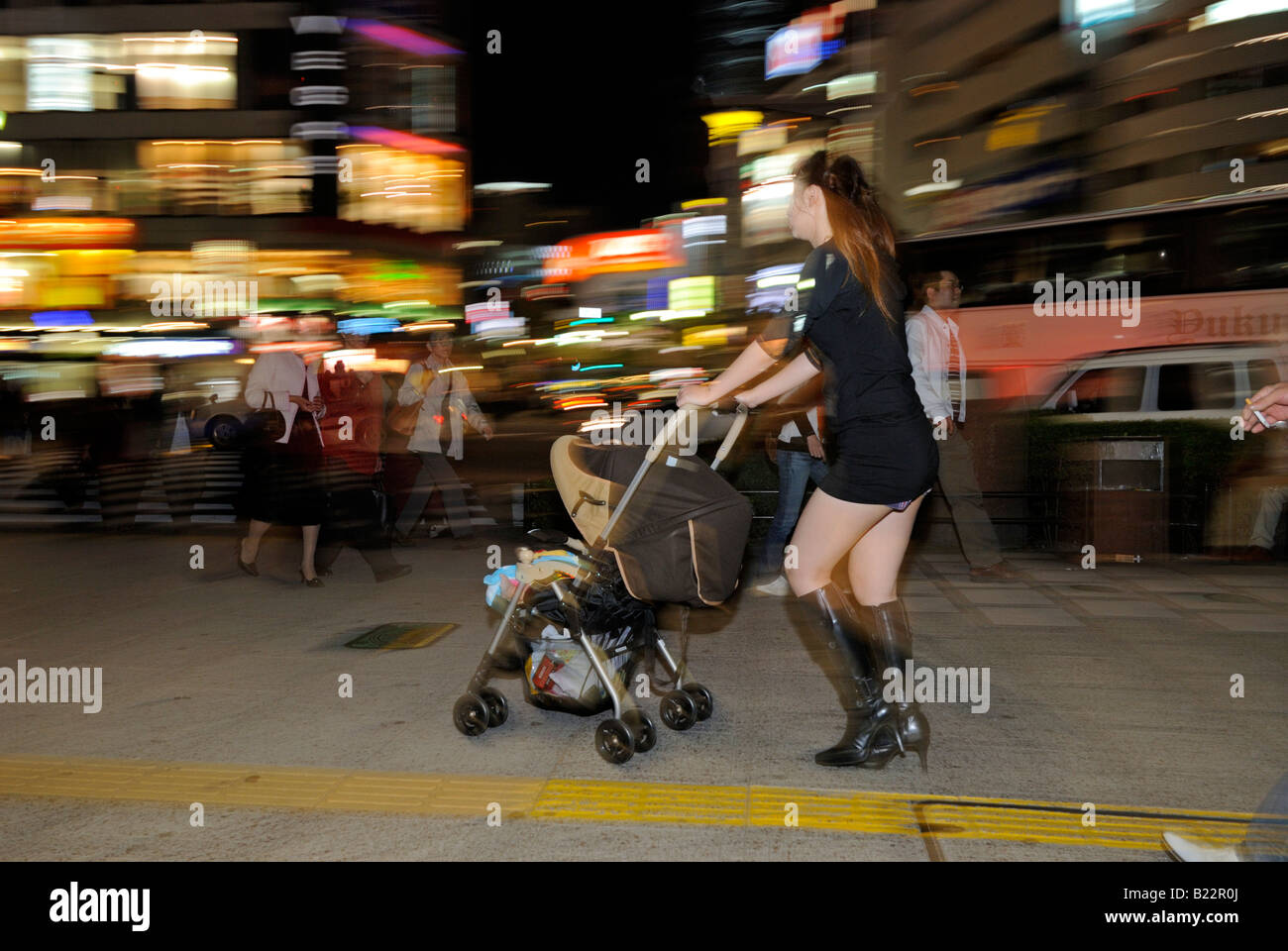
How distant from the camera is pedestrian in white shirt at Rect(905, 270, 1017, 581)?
642 cm

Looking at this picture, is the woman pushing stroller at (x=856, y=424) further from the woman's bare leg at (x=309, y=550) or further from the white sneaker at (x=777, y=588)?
the woman's bare leg at (x=309, y=550)

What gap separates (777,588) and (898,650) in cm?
345

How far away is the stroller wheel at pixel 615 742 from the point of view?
3.77 meters

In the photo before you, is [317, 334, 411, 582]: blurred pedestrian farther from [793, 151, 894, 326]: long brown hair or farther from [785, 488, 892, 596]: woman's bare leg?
[793, 151, 894, 326]: long brown hair

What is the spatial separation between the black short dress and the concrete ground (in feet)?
3.40

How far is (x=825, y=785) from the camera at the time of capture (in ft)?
11.8

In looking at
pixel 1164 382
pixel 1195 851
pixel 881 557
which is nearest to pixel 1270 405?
pixel 1195 851

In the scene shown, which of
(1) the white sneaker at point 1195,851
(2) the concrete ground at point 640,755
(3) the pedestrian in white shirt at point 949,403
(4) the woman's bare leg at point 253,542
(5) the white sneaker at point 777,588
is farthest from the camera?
(4) the woman's bare leg at point 253,542

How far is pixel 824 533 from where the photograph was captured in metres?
3.53

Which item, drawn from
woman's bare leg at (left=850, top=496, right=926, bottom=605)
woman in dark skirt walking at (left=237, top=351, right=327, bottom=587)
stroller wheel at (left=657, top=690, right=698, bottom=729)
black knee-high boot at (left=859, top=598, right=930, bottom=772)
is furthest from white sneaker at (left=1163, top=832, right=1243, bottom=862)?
woman in dark skirt walking at (left=237, top=351, right=327, bottom=587)

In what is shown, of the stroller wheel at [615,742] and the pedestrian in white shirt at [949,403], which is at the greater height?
the pedestrian in white shirt at [949,403]

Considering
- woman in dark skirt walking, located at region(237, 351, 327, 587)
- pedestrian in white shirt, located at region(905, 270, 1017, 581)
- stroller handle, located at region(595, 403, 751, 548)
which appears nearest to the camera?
stroller handle, located at region(595, 403, 751, 548)

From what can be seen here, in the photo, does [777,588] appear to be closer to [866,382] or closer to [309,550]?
[309,550]

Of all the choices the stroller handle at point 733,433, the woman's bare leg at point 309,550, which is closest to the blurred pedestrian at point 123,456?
the woman's bare leg at point 309,550
